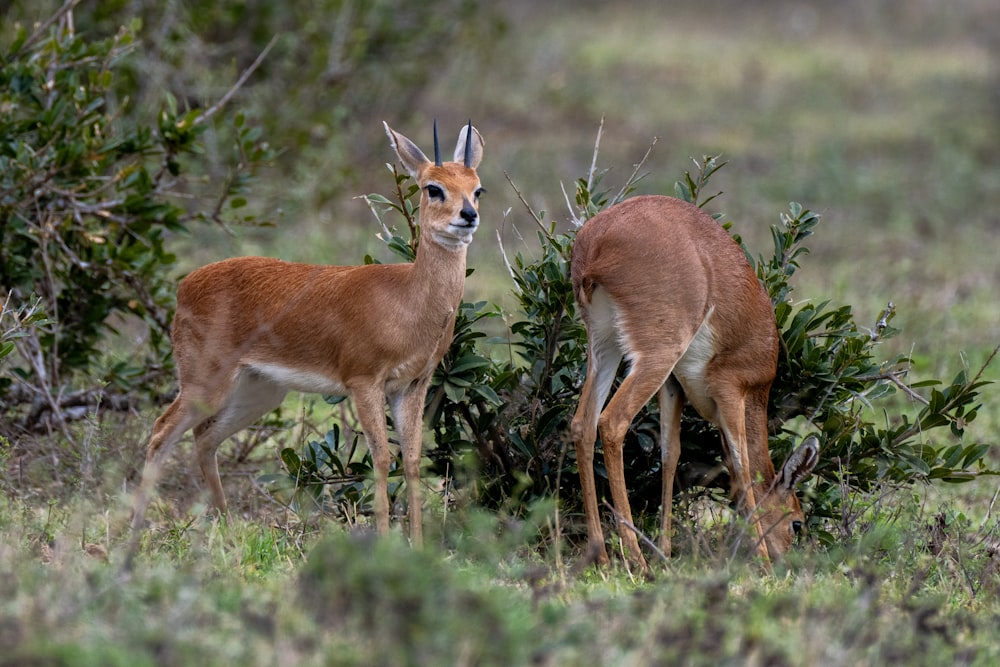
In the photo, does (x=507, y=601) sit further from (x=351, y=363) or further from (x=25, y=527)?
(x=25, y=527)

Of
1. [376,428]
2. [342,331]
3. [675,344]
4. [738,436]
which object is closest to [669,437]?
[738,436]

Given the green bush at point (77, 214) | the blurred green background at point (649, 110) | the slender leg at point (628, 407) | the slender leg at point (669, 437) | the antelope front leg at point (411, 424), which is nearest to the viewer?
the slender leg at point (628, 407)

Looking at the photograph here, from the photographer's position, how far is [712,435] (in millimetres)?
5438

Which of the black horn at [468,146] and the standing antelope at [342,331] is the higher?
the black horn at [468,146]

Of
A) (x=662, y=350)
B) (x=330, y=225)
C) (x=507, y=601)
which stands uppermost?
(x=662, y=350)

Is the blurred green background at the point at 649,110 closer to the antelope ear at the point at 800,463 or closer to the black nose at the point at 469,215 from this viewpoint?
the black nose at the point at 469,215

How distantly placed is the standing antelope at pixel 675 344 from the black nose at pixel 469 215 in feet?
1.53

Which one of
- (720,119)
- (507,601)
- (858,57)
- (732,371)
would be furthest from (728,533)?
(858,57)

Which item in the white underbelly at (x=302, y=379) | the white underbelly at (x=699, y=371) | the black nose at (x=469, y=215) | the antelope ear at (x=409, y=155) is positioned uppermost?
the antelope ear at (x=409, y=155)

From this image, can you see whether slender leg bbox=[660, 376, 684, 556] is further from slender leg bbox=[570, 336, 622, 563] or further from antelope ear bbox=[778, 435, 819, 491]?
antelope ear bbox=[778, 435, 819, 491]

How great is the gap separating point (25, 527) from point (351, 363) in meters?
1.29

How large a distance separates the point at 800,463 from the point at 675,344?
67cm

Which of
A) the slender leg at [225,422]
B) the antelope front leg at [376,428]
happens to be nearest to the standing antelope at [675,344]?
the antelope front leg at [376,428]

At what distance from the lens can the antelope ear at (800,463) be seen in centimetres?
493
